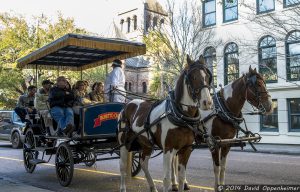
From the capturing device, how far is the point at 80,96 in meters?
9.35

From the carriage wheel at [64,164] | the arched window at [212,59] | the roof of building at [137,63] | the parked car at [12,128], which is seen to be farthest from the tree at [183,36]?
the roof of building at [137,63]

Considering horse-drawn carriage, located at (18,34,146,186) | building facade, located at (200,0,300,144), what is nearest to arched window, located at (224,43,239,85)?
building facade, located at (200,0,300,144)

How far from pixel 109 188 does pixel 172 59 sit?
59.7 feet

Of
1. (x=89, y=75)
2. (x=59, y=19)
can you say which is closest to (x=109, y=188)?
(x=59, y=19)

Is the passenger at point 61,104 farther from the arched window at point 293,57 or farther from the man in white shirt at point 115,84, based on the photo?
the arched window at point 293,57

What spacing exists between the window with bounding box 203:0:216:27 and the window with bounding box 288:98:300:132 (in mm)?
7640

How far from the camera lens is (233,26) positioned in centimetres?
2475

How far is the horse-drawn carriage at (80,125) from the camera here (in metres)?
8.43

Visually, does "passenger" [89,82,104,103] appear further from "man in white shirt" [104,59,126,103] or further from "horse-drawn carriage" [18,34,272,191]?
"horse-drawn carriage" [18,34,272,191]

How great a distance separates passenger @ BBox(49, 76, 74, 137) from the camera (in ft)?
28.8

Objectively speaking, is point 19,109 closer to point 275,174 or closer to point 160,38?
point 275,174

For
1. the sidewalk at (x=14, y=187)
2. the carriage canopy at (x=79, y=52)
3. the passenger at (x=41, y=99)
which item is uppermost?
Result: the carriage canopy at (x=79, y=52)

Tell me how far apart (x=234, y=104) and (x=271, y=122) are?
54.7ft

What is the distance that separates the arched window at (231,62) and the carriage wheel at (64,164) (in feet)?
57.3
